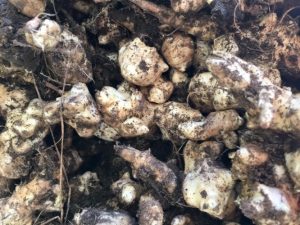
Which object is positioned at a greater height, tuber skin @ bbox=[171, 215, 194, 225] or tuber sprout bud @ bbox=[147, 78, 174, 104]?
tuber sprout bud @ bbox=[147, 78, 174, 104]

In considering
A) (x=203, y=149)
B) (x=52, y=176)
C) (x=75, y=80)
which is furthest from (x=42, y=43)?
(x=203, y=149)

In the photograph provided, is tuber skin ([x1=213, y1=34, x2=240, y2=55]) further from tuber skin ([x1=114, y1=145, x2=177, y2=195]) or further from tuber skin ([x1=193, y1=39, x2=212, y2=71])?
tuber skin ([x1=114, y1=145, x2=177, y2=195])

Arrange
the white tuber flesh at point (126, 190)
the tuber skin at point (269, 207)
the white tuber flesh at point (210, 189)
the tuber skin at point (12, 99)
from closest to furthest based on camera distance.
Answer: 1. the tuber skin at point (269, 207)
2. the white tuber flesh at point (210, 189)
3. the white tuber flesh at point (126, 190)
4. the tuber skin at point (12, 99)

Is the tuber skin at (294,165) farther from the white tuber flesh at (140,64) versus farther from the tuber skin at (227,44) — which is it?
the white tuber flesh at (140,64)

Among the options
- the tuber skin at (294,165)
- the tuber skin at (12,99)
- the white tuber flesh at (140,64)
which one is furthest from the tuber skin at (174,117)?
the tuber skin at (12,99)

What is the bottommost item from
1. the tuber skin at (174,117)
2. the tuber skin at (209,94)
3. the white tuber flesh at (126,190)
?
the white tuber flesh at (126,190)

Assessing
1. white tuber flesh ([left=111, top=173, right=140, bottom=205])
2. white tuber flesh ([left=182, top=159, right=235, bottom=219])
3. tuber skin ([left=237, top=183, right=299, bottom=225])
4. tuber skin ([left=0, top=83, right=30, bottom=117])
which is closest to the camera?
tuber skin ([left=237, top=183, right=299, bottom=225])

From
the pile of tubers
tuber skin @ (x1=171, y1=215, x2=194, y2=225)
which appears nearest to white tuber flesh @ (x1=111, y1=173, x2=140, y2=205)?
the pile of tubers

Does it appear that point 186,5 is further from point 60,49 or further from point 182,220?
point 182,220
